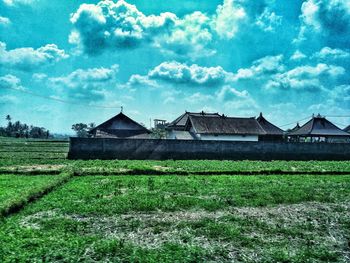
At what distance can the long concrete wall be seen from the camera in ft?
84.8

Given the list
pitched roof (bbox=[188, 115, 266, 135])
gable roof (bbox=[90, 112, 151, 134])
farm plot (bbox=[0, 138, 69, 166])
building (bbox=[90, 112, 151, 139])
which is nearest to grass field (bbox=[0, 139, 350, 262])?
farm plot (bbox=[0, 138, 69, 166])

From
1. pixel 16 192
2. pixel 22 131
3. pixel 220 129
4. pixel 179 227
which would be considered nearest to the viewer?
pixel 179 227

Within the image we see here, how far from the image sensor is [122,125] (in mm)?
35719

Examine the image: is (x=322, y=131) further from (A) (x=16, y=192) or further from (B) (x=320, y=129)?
(A) (x=16, y=192)

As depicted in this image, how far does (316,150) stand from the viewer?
99.7ft

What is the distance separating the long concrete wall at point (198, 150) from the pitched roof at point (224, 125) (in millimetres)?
6877

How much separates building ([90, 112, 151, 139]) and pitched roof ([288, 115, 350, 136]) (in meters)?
19.6

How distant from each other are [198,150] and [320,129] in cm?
2040

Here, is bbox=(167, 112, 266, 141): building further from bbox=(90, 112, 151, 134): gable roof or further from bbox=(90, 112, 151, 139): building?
bbox=(90, 112, 151, 134): gable roof

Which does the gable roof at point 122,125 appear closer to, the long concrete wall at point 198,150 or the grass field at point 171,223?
the long concrete wall at point 198,150

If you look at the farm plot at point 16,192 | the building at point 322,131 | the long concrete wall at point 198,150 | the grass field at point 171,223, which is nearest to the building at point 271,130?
the building at point 322,131

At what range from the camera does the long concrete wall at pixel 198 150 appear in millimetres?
25859

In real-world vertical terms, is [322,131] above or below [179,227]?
above

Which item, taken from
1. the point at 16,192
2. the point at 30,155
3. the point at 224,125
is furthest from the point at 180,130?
the point at 16,192
